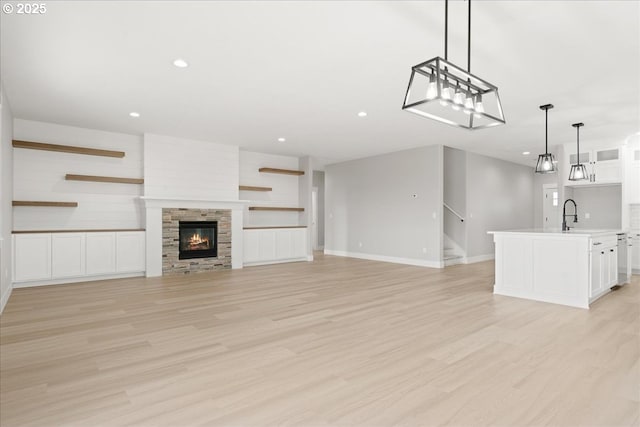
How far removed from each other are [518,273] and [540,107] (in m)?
2.34

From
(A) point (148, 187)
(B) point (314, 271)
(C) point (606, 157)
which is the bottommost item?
(B) point (314, 271)

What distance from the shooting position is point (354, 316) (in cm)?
388

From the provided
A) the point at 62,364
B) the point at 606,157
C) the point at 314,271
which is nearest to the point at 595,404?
the point at 62,364

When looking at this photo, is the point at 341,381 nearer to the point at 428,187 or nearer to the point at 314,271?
the point at 314,271

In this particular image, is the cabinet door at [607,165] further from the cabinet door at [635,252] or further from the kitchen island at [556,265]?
the kitchen island at [556,265]

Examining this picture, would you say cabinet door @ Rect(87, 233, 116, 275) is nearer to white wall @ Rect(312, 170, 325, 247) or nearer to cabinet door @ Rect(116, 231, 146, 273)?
cabinet door @ Rect(116, 231, 146, 273)

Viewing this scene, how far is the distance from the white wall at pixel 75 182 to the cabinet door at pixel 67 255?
0.58 meters

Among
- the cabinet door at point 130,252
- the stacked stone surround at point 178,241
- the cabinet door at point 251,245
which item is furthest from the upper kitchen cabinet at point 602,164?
the cabinet door at point 130,252

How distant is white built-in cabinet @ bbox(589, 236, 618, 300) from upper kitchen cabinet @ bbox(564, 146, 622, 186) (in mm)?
2433

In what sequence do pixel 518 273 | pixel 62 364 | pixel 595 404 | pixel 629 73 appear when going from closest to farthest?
pixel 595 404 < pixel 62 364 < pixel 629 73 < pixel 518 273

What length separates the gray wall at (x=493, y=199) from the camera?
8703 mm

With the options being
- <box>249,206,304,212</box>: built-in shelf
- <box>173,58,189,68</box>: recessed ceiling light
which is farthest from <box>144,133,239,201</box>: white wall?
<box>173,58,189,68</box>: recessed ceiling light

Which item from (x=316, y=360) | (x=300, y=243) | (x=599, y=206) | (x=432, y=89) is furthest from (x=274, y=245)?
(x=599, y=206)

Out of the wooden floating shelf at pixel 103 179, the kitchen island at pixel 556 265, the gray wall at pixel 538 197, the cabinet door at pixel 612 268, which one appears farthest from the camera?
the gray wall at pixel 538 197
